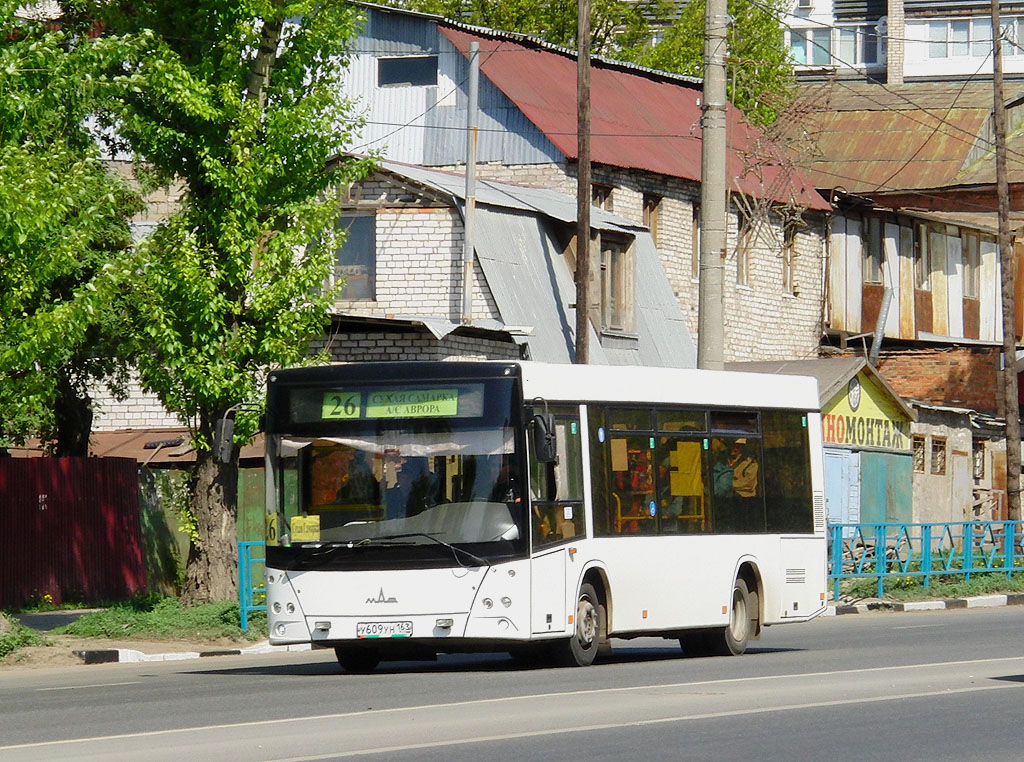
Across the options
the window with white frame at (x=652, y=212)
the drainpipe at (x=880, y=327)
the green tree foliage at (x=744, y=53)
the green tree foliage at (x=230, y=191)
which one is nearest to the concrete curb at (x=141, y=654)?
the green tree foliage at (x=230, y=191)

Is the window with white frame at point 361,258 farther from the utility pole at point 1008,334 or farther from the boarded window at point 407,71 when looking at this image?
the utility pole at point 1008,334

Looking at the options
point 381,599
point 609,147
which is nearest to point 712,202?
point 381,599

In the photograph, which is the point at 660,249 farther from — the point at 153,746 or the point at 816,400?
the point at 153,746

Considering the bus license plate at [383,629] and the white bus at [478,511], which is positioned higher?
the white bus at [478,511]

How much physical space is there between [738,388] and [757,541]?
1.49 meters

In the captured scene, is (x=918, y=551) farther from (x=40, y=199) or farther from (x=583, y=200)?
(x=40, y=199)

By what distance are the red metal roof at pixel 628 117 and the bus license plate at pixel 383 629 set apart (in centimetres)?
2346

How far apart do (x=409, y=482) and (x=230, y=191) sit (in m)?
6.72

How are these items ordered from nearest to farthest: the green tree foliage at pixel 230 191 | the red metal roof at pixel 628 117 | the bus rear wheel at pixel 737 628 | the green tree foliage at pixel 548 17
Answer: the bus rear wheel at pixel 737 628 < the green tree foliage at pixel 230 191 < the red metal roof at pixel 628 117 < the green tree foliage at pixel 548 17

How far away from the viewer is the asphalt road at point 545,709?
1012 centimetres

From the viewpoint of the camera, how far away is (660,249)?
4028 centimetres

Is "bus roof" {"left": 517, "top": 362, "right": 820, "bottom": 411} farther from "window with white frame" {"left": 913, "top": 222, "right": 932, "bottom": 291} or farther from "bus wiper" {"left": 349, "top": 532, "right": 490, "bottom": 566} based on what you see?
"window with white frame" {"left": 913, "top": 222, "right": 932, "bottom": 291}

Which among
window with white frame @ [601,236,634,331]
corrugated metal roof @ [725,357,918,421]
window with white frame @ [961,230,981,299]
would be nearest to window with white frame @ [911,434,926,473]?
corrugated metal roof @ [725,357,918,421]

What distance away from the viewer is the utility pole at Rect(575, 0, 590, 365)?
3141 centimetres
